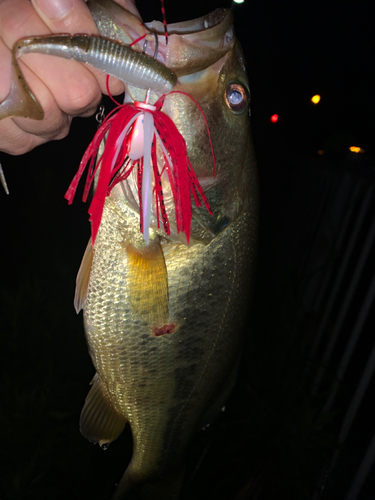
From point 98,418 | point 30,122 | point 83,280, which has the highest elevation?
point 30,122

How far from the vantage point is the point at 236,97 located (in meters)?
0.94

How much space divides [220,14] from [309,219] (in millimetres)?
3888

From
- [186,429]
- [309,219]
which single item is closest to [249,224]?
[186,429]

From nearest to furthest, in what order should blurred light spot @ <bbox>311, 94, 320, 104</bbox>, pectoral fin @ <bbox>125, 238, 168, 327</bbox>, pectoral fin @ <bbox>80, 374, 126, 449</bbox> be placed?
pectoral fin @ <bbox>125, 238, 168, 327</bbox>
pectoral fin @ <bbox>80, 374, 126, 449</bbox>
blurred light spot @ <bbox>311, 94, 320, 104</bbox>

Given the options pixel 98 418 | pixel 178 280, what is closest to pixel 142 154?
pixel 178 280

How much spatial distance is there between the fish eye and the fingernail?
1.41 ft

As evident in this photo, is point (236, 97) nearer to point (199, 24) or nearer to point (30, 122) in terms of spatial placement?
point (199, 24)

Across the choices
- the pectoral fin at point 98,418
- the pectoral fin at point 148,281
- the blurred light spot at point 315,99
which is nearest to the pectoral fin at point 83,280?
the pectoral fin at point 148,281

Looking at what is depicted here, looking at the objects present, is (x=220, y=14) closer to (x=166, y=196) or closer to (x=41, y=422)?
(x=166, y=196)

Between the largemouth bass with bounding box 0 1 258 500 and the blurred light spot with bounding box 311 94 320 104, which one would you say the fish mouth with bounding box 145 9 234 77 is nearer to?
the largemouth bass with bounding box 0 1 258 500

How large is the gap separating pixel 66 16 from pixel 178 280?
2.49ft

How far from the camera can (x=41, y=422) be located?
2.22 m

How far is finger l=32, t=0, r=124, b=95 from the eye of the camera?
0.68 m

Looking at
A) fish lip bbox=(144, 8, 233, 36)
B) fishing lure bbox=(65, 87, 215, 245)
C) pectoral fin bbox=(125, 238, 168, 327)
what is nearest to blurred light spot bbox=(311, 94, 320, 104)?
fish lip bbox=(144, 8, 233, 36)
